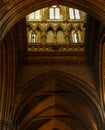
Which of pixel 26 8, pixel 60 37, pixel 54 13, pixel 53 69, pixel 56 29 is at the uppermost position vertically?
pixel 54 13

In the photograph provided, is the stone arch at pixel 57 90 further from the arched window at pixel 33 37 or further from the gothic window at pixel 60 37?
the arched window at pixel 33 37

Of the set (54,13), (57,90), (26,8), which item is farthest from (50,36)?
(26,8)

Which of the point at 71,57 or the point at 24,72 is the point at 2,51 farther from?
the point at 71,57

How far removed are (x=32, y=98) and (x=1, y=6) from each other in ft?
24.4

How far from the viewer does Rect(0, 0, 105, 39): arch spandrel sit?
7040 mm

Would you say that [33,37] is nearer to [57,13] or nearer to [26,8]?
[57,13]

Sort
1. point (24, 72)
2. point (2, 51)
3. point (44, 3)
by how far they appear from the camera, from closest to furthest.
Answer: point (44, 3) → point (2, 51) → point (24, 72)

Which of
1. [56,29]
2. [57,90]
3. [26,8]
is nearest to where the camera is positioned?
[26,8]

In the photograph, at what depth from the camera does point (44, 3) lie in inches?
315

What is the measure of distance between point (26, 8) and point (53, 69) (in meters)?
5.23

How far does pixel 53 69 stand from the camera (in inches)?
496

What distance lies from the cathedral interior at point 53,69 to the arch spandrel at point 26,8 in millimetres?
1945

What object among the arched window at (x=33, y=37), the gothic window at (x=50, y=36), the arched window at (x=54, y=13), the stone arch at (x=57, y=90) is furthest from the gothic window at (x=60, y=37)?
the stone arch at (x=57, y=90)

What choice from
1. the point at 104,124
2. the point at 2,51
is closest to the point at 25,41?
the point at 2,51
